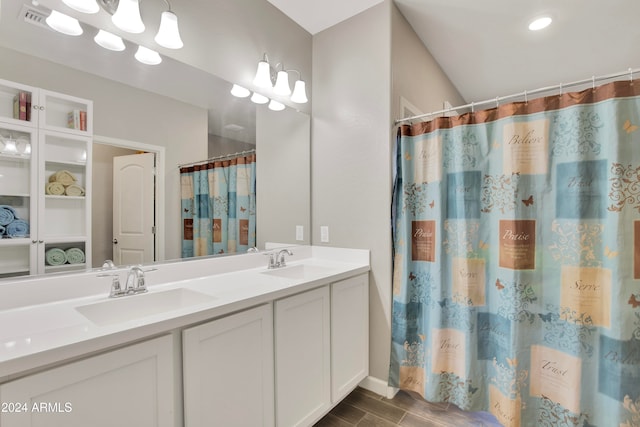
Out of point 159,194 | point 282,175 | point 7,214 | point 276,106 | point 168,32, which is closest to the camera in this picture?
point 7,214

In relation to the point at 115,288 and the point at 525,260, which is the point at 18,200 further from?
the point at 525,260

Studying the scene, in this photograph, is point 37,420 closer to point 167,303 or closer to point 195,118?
point 167,303

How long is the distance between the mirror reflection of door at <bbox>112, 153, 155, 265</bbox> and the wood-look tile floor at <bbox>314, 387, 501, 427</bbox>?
4.71 feet

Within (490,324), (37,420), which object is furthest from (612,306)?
(37,420)

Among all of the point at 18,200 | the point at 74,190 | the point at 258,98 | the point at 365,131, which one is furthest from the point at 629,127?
the point at 18,200

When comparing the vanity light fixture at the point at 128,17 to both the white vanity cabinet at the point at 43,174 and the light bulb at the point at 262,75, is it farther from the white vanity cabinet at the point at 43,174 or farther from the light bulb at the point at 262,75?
the light bulb at the point at 262,75

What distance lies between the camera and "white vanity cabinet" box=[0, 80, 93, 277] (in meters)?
1.07

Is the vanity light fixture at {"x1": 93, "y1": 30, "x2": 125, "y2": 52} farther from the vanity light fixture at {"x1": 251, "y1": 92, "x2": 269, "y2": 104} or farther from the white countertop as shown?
the white countertop

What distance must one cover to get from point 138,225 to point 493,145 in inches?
77.9

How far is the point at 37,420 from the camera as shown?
2.43 ft

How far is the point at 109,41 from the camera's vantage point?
4.33 feet

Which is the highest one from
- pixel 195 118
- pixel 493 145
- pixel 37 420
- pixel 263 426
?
pixel 195 118

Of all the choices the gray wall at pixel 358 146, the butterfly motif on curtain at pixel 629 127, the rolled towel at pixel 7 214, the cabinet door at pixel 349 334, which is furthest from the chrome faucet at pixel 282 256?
the butterfly motif on curtain at pixel 629 127

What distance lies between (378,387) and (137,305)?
1.64 metres
